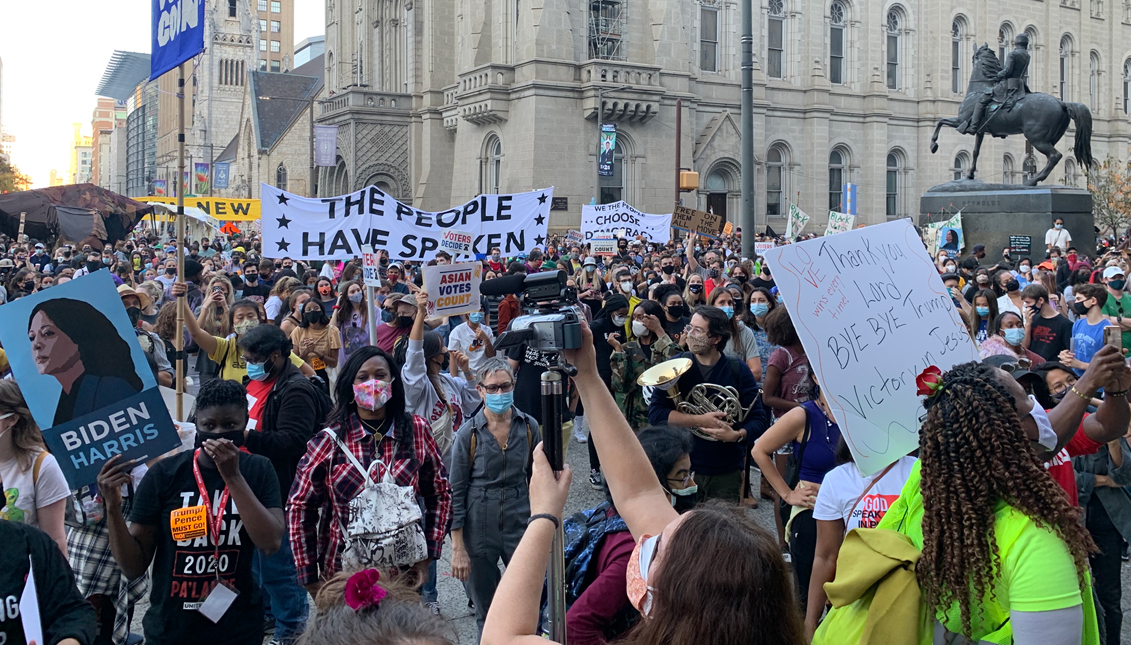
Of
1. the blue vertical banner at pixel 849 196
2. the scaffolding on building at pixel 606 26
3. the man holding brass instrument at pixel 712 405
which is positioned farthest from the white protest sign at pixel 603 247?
the blue vertical banner at pixel 849 196

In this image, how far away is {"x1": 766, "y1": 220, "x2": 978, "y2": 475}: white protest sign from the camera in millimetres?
3826

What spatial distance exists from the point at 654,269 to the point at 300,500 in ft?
43.0

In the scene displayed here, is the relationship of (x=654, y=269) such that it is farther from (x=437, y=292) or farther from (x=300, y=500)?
(x=300, y=500)

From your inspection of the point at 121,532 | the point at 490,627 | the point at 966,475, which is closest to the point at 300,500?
the point at 121,532

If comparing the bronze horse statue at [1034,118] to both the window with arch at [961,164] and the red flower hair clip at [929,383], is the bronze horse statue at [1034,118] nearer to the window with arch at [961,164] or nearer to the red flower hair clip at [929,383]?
the red flower hair clip at [929,383]

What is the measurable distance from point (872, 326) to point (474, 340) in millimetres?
5185

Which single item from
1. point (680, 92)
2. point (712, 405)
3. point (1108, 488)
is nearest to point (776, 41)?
point (680, 92)

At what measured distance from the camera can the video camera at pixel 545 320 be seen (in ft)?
8.21

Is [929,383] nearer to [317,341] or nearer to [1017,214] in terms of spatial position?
[317,341]

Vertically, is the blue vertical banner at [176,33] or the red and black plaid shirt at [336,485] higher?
the blue vertical banner at [176,33]

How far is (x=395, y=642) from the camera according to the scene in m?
1.95

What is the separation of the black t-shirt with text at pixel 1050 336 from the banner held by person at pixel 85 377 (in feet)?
A: 26.0

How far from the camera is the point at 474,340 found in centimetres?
884

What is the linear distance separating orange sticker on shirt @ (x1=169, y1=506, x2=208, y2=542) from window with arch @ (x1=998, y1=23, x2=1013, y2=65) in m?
46.9
